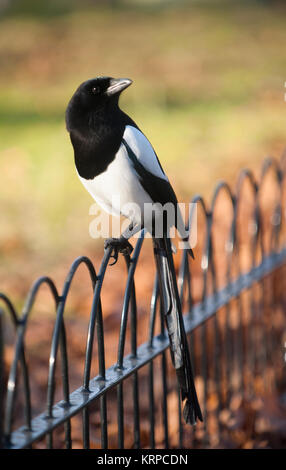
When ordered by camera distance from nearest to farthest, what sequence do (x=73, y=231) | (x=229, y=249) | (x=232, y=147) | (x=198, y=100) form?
(x=229, y=249) → (x=73, y=231) → (x=232, y=147) → (x=198, y=100)

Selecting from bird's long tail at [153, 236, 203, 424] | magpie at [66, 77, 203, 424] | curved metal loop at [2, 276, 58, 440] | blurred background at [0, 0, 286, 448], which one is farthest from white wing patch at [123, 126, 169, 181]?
blurred background at [0, 0, 286, 448]

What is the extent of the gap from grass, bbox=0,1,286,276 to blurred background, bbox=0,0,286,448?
22mm

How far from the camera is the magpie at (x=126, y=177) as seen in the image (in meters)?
1.90

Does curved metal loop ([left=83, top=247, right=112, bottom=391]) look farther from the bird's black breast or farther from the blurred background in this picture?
the blurred background

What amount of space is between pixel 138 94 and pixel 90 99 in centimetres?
953

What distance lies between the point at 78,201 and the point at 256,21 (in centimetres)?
1435

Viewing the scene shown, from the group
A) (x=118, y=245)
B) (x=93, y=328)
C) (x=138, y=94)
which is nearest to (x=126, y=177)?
(x=118, y=245)

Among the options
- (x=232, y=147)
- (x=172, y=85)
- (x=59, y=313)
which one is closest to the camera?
(x=59, y=313)

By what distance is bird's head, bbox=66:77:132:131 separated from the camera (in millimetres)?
1914

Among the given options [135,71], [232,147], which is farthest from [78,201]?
[135,71]

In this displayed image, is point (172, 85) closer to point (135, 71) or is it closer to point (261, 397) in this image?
point (135, 71)

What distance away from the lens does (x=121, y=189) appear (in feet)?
6.70

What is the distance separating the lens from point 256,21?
18938mm

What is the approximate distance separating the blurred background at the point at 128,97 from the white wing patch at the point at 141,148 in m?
1.66
